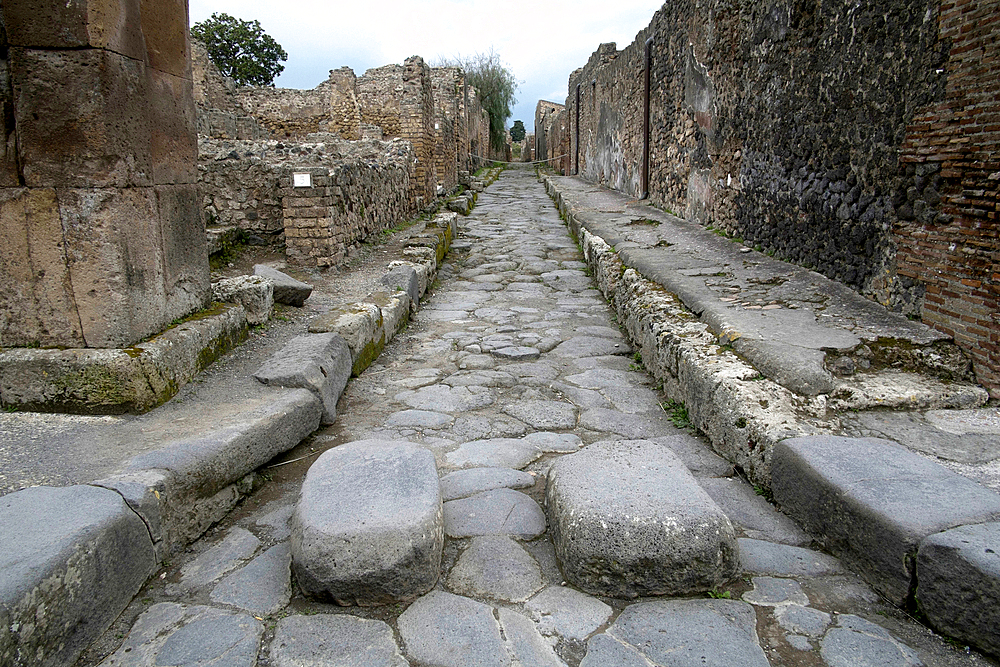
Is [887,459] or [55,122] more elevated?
[55,122]

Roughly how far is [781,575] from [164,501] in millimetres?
2140

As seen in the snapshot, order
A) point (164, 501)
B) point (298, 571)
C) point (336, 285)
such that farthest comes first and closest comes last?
1. point (336, 285)
2. point (164, 501)
3. point (298, 571)

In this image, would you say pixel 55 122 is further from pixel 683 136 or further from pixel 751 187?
pixel 683 136

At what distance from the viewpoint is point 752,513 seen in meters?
2.57

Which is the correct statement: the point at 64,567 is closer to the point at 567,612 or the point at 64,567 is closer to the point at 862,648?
the point at 567,612

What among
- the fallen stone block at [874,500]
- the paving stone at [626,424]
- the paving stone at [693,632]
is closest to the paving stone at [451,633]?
the paving stone at [693,632]

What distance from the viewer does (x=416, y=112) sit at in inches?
451

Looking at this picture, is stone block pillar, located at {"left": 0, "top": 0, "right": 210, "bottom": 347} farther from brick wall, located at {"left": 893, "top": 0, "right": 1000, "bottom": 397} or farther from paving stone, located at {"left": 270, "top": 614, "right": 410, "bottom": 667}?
brick wall, located at {"left": 893, "top": 0, "right": 1000, "bottom": 397}

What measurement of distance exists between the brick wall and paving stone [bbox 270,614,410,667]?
2927 mm

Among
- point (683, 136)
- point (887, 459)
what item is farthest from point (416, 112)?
point (887, 459)

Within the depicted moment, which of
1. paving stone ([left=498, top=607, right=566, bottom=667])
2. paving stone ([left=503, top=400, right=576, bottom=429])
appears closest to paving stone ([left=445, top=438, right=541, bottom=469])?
paving stone ([left=503, top=400, right=576, bottom=429])

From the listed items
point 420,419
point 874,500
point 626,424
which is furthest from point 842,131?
point 420,419

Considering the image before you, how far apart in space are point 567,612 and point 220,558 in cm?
127

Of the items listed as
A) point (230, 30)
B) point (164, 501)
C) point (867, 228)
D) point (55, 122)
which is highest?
point (230, 30)
